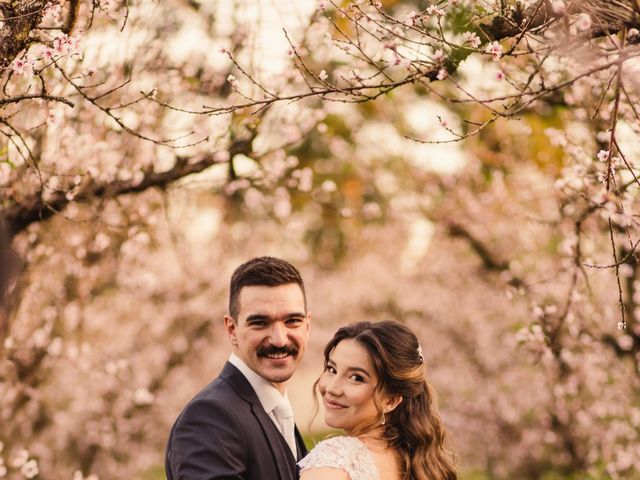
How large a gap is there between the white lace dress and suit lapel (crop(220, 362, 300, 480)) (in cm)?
13

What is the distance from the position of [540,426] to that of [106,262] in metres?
6.01

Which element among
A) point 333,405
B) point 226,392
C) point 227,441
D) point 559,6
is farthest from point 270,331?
point 559,6

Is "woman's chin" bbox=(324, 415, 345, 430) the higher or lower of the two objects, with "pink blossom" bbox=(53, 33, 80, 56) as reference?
lower

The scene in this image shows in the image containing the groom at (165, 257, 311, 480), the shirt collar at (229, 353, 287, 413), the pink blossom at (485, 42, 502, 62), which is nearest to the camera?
the pink blossom at (485, 42, 502, 62)

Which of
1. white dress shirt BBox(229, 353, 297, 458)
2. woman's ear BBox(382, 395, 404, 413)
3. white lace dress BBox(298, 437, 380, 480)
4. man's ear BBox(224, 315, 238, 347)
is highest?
man's ear BBox(224, 315, 238, 347)

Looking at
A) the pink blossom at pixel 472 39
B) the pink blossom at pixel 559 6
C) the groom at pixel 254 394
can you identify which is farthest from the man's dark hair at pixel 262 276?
the pink blossom at pixel 559 6

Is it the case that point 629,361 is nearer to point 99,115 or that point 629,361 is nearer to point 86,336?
point 99,115

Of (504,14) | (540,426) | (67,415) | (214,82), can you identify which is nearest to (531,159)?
(540,426)

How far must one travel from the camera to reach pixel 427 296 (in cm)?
1535

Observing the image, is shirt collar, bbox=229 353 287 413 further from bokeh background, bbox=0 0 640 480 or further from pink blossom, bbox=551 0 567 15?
pink blossom, bbox=551 0 567 15

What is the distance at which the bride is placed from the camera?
4062 mm

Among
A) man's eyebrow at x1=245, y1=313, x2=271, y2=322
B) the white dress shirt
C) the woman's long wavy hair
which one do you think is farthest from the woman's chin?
man's eyebrow at x1=245, y1=313, x2=271, y2=322

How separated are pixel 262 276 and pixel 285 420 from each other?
0.72 m

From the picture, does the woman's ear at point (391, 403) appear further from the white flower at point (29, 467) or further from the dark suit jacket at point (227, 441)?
the white flower at point (29, 467)
